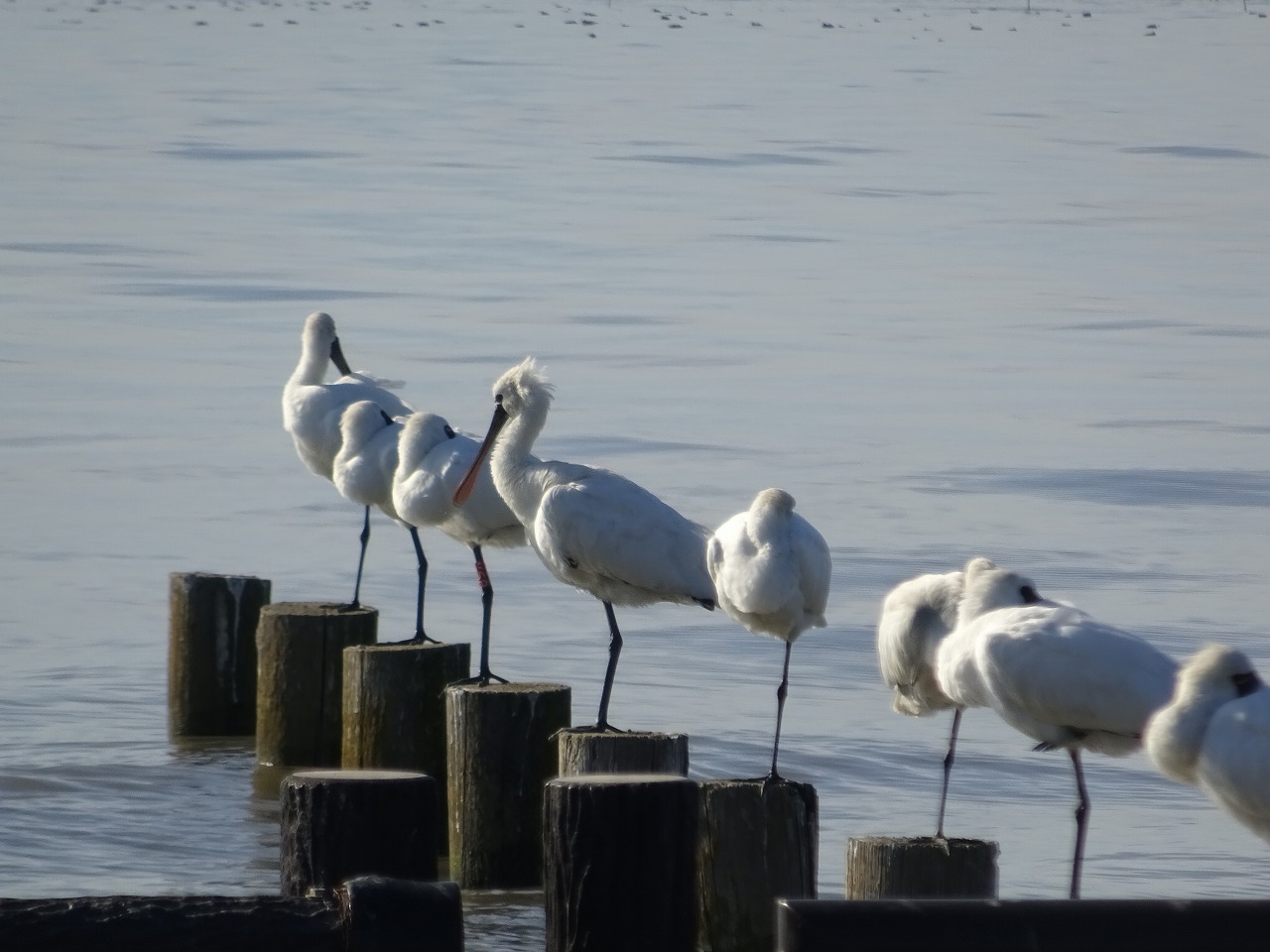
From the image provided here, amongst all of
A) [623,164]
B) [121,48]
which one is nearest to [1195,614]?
[623,164]

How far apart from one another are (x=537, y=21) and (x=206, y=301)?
190 ft

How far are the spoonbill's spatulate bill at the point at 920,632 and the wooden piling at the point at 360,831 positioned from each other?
2.27 metres

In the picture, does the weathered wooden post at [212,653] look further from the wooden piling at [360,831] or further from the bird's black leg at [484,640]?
the wooden piling at [360,831]

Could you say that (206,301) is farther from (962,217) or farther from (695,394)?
(962,217)

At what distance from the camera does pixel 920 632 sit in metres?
8.28

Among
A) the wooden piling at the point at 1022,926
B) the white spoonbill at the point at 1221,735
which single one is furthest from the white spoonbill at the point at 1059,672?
the wooden piling at the point at 1022,926

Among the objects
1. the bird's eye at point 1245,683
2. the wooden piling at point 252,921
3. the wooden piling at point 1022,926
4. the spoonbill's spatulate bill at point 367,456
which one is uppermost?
the spoonbill's spatulate bill at point 367,456

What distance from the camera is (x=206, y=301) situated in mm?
26984

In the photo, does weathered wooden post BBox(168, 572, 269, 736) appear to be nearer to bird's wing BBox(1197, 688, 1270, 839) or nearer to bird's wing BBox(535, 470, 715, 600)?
bird's wing BBox(535, 470, 715, 600)

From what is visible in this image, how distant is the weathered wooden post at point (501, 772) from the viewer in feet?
27.6

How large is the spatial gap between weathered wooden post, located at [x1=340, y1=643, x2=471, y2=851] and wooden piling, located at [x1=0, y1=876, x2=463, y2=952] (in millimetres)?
3467

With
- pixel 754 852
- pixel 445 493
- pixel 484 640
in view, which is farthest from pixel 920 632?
pixel 445 493

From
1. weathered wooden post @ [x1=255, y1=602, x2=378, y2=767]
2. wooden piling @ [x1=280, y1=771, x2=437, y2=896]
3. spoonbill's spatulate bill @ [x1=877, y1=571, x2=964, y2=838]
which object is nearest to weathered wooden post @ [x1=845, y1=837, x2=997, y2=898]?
wooden piling @ [x1=280, y1=771, x2=437, y2=896]

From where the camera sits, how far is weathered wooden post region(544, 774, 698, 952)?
631 centimetres
